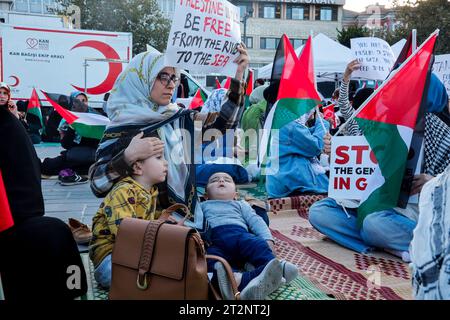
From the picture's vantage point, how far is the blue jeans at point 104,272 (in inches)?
106

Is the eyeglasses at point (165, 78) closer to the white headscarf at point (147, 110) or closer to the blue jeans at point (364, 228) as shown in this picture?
the white headscarf at point (147, 110)

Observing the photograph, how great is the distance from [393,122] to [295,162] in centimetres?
213

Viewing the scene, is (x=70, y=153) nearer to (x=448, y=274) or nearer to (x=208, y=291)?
(x=208, y=291)

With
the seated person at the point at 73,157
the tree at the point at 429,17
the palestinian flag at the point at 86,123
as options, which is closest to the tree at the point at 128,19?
the tree at the point at 429,17

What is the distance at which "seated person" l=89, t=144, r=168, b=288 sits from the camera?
8.75ft

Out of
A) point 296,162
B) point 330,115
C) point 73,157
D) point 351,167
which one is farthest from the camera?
point 330,115

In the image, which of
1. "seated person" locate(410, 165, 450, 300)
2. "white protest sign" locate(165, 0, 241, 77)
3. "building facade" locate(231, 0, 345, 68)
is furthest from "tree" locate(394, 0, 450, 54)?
"seated person" locate(410, 165, 450, 300)

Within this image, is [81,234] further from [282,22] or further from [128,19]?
[282,22]

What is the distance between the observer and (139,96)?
123 inches

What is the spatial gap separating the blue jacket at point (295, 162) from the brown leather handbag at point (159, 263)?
3.38 metres

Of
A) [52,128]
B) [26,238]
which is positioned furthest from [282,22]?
[26,238]

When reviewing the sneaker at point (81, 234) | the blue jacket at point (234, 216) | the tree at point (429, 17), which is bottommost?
the sneaker at point (81, 234)

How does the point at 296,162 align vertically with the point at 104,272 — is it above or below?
above
